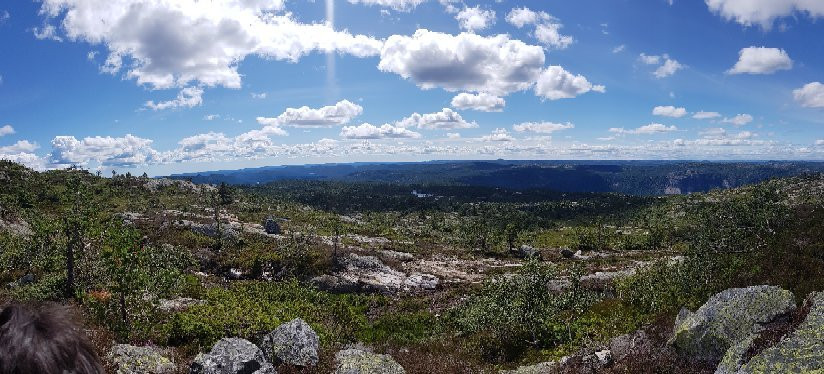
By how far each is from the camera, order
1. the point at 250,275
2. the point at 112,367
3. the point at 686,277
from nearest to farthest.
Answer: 1. the point at 112,367
2. the point at 686,277
3. the point at 250,275

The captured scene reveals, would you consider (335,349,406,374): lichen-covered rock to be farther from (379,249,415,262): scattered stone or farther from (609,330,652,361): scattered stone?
(379,249,415,262): scattered stone

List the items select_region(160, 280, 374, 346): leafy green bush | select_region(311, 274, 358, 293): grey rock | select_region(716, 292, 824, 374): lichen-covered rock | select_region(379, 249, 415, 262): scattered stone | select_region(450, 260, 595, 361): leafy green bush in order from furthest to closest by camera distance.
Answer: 1. select_region(379, 249, 415, 262): scattered stone
2. select_region(311, 274, 358, 293): grey rock
3. select_region(160, 280, 374, 346): leafy green bush
4. select_region(450, 260, 595, 361): leafy green bush
5. select_region(716, 292, 824, 374): lichen-covered rock

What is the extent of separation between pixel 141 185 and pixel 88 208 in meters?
148

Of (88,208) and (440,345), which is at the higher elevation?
(88,208)

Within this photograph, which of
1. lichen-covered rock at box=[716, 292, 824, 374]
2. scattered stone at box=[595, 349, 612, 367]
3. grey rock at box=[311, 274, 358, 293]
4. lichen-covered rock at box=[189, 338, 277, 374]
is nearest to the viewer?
lichen-covered rock at box=[716, 292, 824, 374]

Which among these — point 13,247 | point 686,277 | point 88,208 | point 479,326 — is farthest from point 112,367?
point 13,247

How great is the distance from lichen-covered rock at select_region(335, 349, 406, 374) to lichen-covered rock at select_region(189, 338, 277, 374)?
274 centimetres

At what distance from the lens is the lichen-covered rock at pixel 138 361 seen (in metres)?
16.6

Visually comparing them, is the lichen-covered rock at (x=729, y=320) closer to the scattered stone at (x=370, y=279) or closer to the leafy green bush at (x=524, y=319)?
the leafy green bush at (x=524, y=319)

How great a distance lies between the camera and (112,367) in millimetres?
16109

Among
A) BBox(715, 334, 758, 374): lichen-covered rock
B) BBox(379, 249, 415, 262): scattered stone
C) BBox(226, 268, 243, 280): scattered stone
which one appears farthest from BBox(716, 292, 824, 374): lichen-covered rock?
BBox(379, 249, 415, 262): scattered stone

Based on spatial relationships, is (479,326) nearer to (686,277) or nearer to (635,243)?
(686,277)

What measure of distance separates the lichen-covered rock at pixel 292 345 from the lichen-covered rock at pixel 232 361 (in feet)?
3.98

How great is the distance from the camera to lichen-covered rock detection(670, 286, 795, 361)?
14117mm
